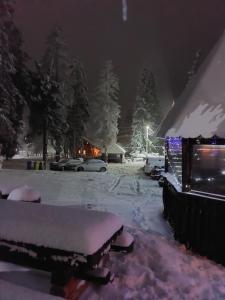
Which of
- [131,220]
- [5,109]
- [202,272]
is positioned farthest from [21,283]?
[5,109]

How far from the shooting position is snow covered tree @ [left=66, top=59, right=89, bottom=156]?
5122 centimetres

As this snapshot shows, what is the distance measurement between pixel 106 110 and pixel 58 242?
54.1 metres

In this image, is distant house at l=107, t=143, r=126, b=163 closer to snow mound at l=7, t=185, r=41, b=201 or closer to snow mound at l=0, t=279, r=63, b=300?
snow mound at l=7, t=185, r=41, b=201

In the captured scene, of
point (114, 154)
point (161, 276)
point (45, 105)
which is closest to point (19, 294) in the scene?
point (161, 276)

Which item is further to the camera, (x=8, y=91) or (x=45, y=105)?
(x=45, y=105)

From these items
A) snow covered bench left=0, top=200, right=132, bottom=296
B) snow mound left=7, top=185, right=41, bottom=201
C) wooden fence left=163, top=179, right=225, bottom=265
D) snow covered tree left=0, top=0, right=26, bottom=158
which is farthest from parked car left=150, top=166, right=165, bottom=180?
snow covered bench left=0, top=200, right=132, bottom=296

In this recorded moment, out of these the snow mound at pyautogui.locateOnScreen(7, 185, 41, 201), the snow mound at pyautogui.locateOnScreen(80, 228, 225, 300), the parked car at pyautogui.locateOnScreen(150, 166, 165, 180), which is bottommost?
the snow mound at pyautogui.locateOnScreen(80, 228, 225, 300)

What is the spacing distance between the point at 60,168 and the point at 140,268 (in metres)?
31.8

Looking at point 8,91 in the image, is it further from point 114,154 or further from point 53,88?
point 114,154

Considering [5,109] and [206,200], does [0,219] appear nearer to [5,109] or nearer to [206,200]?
[206,200]

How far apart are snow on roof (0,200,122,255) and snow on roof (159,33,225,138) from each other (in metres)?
2.59

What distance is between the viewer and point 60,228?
13.8 feet

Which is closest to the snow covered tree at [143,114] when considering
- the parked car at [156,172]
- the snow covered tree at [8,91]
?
the snow covered tree at [8,91]

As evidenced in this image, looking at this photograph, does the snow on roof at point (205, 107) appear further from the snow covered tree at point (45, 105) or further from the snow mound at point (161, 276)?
the snow covered tree at point (45, 105)
